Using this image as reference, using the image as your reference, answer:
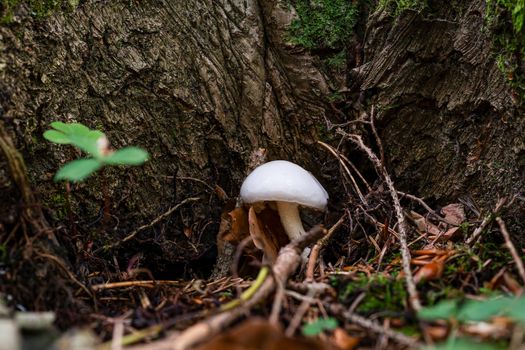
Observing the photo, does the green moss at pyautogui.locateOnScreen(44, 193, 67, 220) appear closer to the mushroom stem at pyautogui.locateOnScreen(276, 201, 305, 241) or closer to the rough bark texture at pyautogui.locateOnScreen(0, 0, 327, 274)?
the rough bark texture at pyautogui.locateOnScreen(0, 0, 327, 274)

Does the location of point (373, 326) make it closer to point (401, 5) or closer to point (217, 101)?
point (217, 101)

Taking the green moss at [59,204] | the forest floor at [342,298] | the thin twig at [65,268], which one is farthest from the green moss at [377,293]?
the green moss at [59,204]

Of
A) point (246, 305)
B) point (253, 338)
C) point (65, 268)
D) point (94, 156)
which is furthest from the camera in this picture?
point (65, 268)

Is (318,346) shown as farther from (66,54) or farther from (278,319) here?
(66,54)

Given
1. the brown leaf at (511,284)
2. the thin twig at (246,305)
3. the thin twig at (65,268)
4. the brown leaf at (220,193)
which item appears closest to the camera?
the thin twig at (246,305)

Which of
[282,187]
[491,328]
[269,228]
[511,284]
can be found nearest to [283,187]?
[282,187]

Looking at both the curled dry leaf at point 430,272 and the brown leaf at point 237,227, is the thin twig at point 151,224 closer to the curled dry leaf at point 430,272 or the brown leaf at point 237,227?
the brown leaf at point 237,227
